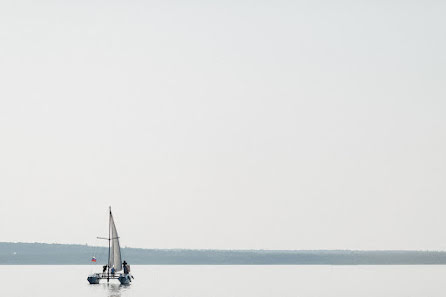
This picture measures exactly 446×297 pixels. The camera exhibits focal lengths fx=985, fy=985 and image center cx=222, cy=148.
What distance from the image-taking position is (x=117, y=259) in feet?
480
